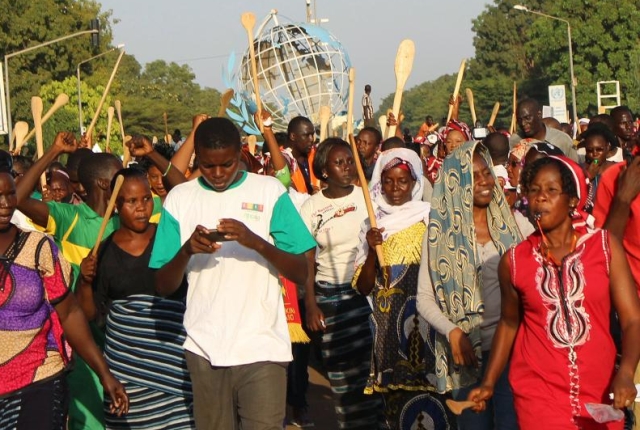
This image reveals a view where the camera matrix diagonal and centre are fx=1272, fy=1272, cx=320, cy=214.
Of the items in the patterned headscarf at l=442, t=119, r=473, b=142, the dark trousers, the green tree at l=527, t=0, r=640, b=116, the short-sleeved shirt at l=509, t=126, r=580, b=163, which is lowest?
the dark trousers

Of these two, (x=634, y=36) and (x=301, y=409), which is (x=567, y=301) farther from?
(x=634, y=36)

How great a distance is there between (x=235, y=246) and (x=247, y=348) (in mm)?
438

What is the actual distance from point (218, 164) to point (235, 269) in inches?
17.8

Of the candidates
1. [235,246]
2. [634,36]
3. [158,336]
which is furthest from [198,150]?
[634,36]

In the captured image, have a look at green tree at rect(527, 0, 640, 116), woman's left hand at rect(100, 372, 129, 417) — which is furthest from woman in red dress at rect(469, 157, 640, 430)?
green tree at rect(527, 0, 640, 116)

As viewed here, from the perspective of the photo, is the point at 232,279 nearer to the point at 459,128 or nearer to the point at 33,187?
the point at 33,187

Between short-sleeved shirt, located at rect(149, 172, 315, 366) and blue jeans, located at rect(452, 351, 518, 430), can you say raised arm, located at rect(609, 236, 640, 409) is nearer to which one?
blue jeans, located at rect(452, 351, 518, 430)

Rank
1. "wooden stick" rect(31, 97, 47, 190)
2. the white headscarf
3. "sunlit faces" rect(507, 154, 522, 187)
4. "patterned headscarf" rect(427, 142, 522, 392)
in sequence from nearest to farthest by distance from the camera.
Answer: "patterned headscarf" rect(427, 142, 522, 392)
the white headscarf
"sunlit faces" rect(507, 154, 522, 187)
"wooden stick" rect(31, 97, 47, 190)

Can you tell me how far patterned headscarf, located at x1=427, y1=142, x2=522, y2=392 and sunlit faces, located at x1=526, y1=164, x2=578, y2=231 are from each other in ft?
2.83

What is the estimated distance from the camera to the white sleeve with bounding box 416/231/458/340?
592 centimetres

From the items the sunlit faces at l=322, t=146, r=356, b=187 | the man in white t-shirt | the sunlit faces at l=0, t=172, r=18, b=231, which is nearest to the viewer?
the sunlit faces at l=0, t=172, r=18, b=231

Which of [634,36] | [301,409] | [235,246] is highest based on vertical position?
[634,36]

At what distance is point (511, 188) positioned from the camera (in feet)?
29.0

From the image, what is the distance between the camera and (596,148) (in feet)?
31.6
